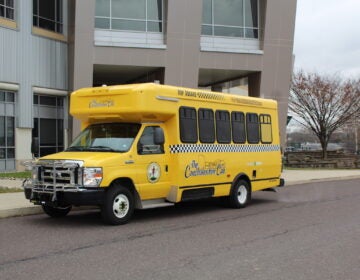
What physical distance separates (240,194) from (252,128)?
1792 millimetres

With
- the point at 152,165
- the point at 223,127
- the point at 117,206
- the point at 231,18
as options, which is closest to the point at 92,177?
the point at 117,206

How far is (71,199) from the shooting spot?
9.59 meters

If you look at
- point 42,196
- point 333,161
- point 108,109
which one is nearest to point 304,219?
point 108,109

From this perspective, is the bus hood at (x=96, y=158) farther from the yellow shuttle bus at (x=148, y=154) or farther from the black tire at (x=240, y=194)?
the black tire at (x=240, y=194)

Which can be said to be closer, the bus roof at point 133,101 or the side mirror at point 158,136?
the bus roof at point 133,101

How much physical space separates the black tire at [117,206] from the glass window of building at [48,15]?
16316 mm

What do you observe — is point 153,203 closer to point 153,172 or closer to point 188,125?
point 153,172

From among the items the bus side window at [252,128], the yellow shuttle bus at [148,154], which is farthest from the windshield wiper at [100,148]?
the bus side window at [252,128]

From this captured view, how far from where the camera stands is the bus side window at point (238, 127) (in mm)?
13129

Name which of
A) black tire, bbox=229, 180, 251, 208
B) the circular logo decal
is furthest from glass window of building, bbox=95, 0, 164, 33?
the circular logo decal

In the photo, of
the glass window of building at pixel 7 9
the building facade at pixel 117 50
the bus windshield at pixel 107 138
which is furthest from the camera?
the building facade at pixel 117 50

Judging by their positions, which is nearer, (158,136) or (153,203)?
(158,136)

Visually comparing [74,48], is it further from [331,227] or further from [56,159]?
[331,227]

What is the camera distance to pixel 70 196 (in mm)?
9609
